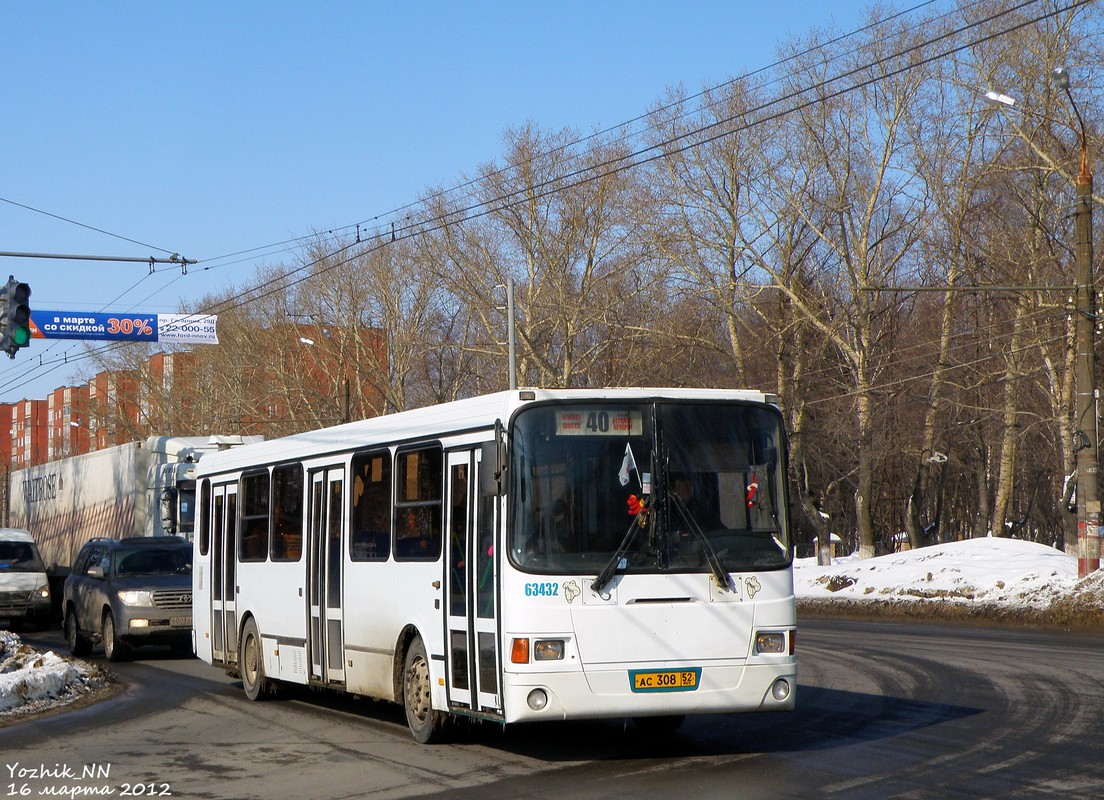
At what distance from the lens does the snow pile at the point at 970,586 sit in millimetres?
25188

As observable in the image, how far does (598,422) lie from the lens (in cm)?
1062

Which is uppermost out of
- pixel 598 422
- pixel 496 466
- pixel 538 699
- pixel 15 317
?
pixel 15 317

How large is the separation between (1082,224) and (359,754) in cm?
2018

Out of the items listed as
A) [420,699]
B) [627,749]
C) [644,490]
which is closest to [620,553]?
[644,490]

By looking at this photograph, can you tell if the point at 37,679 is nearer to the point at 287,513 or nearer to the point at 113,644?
the point at 287,513

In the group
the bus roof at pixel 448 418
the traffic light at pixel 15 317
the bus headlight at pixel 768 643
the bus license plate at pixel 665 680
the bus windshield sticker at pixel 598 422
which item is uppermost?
the traffic light at pixel 15 317

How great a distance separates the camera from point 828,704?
531 inches

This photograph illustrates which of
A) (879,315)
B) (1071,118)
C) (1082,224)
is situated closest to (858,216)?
(879,315)

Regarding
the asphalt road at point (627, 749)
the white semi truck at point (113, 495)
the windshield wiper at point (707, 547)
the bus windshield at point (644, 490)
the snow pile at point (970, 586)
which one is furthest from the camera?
the white semi truck at point (113, 495)

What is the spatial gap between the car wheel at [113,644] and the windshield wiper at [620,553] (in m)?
13.2

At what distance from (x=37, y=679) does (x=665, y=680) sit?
8.24m

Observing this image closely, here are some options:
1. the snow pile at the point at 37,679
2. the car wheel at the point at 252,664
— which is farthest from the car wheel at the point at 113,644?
the car wheel at the point at 252,664

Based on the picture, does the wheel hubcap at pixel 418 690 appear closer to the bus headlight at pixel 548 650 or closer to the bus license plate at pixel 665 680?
the bus headlight at pixel 548 650

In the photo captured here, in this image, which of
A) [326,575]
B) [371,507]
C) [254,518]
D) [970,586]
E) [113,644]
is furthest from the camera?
[970,586]
